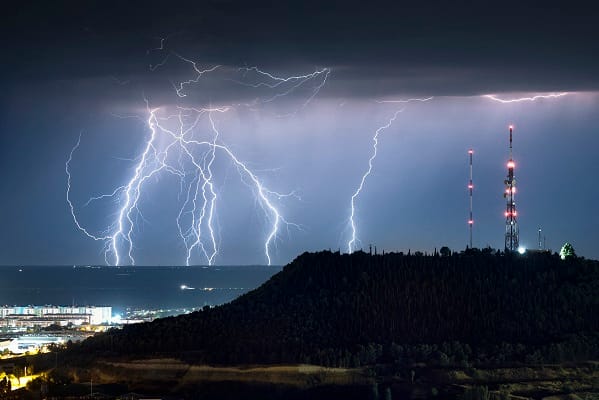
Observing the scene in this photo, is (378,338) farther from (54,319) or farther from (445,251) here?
(54,319)

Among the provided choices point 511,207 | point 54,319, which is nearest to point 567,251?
point 511,207

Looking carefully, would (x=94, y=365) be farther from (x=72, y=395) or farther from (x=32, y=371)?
(x=72, y=395)

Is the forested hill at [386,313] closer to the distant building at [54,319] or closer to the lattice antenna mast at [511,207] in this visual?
the lattice antenna mast at [511,207]

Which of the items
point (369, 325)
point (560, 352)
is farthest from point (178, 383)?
point (560, 352)

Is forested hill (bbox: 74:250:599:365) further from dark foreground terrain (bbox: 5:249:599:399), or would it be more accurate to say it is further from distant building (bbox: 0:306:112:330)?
distant building (bbox: 0:306:112:330)

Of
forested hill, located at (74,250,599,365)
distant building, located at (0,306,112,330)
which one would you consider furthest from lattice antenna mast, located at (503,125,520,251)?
distant building, located at (0,306,112,330)
